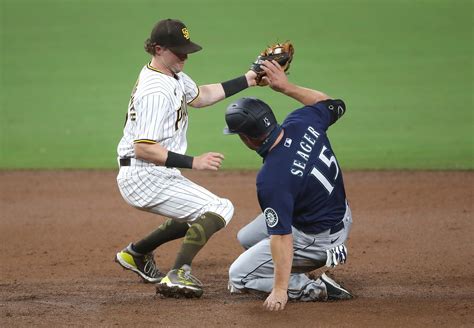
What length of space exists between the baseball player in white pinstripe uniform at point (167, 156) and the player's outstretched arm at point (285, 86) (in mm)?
567

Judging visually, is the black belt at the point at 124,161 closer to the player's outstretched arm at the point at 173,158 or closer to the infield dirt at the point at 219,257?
the player's outstretched arm at the point at 173,158

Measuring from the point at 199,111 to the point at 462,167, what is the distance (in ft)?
15.8

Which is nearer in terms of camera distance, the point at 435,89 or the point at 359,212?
the point at 359,212

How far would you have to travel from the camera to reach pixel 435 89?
1491cm

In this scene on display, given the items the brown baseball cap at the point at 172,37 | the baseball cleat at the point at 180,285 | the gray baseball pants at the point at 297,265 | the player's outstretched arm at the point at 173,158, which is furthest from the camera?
the brown baseball cap at the point at 172,37

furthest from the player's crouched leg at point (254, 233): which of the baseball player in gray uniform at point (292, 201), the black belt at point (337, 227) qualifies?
the black belt at point (337, 227)

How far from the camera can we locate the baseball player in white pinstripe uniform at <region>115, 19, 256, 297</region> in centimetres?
613

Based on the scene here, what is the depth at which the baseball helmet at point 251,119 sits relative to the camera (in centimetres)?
562

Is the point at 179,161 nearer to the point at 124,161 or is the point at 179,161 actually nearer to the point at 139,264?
the point at 124,161

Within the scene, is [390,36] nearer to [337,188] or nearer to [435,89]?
[435,89]

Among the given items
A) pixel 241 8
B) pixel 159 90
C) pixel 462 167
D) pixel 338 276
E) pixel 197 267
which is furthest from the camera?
pixel 241 8

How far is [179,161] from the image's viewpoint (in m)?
5.95

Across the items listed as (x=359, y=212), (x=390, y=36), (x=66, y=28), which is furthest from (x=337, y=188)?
(x=66, y=28)

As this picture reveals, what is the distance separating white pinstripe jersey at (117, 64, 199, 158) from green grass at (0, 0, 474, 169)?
496 centimetres
